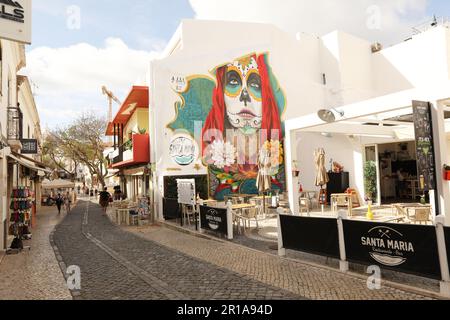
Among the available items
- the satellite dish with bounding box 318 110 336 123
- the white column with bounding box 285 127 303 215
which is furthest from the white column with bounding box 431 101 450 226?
the white column with bounding box 285 127 303 215

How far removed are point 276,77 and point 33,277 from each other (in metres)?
15.3

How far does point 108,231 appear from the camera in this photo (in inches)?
508

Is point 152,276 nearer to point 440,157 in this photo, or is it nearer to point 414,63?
point 440,157

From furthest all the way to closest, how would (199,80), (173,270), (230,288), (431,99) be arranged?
(199,80) → (431,99) → (173,270) → (230,288)

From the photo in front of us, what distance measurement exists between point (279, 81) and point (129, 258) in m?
13.6

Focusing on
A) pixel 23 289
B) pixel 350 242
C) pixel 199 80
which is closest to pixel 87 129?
pixel 199 80

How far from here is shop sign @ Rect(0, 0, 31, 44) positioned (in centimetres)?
570

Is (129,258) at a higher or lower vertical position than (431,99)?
lower

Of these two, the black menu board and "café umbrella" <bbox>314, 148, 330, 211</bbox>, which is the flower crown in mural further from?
the black menu board

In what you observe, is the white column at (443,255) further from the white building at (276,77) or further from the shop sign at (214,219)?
the white building at (276,77)

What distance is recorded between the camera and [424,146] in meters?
7.69

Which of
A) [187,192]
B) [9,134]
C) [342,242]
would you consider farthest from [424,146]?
[9,134]

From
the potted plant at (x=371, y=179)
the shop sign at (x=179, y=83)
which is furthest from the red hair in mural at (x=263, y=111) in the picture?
the potted plant at (x=371, y=179)

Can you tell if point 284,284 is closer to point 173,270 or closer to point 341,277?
point 341,277
